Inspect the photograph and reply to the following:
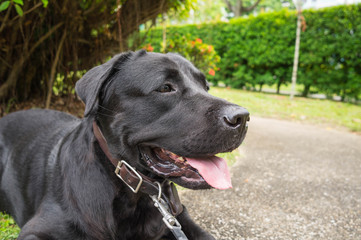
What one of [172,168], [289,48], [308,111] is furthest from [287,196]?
[289,48]

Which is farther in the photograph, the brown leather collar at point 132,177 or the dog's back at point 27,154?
the dog's back at point 27,154

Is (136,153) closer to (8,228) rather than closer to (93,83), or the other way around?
(93,83)

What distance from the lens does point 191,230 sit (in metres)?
2.12

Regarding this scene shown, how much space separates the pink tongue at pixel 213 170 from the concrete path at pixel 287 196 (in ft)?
2.61

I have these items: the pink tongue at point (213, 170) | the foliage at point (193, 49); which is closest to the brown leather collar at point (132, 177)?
the pink tongue at point (213, 170)

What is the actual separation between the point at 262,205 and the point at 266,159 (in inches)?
64.6

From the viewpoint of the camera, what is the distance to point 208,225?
2496 millimetres

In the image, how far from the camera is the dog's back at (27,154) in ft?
7.52

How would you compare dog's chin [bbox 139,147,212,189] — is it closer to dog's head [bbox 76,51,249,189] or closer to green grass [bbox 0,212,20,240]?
dog's head [bbox 76,51,249,189]

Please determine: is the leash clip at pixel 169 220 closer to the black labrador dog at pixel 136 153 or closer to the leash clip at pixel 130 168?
the black labrador dog at pixel 136 153

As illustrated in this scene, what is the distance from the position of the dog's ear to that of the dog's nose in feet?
2.63

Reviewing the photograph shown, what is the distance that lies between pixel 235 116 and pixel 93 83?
0.92 meters

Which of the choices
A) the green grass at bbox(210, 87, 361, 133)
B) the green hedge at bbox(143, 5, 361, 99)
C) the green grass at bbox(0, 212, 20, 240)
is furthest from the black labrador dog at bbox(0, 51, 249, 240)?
the green hedge at bbox(143, 5, 361, 99)

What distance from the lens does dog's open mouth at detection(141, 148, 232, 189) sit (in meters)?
1.74
